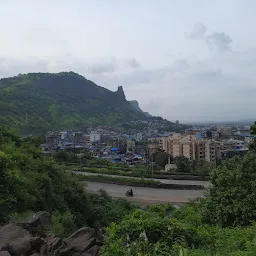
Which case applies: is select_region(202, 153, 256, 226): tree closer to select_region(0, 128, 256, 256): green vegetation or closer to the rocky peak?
select_region(0, 128, 256, 256): green vegetation

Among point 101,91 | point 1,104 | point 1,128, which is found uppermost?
point 101,91

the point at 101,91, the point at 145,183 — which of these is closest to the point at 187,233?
the point at 145,183

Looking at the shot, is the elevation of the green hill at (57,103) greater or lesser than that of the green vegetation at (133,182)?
greater

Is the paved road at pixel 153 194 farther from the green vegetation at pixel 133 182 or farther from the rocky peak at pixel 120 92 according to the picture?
the rocky peak at pixel 120 92

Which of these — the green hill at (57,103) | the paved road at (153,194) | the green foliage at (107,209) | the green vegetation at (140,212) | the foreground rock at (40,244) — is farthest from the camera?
the green hill at (57,103)

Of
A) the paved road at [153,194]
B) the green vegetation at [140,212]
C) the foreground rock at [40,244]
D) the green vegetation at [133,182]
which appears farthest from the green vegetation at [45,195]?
the green vegetation at [133,182]

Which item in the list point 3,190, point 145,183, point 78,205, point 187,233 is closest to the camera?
point 187,233

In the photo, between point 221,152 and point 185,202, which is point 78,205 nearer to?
point 185,202
